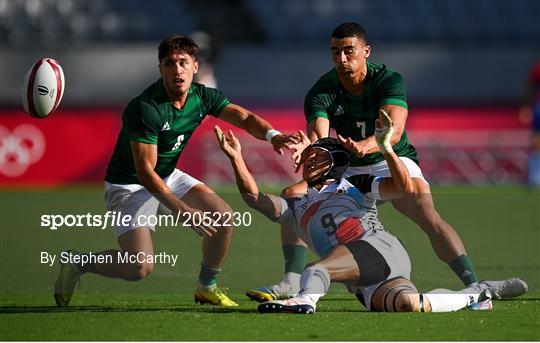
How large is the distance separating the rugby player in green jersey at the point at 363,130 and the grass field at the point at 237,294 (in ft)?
1.05

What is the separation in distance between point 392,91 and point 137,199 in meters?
1.95

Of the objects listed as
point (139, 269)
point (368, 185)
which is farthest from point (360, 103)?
point (139, 269)

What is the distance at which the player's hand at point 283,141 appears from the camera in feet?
25.4

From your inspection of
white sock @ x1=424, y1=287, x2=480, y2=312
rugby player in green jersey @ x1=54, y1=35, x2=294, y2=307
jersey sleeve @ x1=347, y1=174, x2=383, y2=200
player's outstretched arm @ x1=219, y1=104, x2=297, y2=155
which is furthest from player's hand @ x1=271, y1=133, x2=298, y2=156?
white sock @ x1=424, y1=287, x2=480, y2=312

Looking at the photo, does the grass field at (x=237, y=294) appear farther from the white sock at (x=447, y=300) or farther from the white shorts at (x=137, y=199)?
the white shorts at (x=137, y=199)

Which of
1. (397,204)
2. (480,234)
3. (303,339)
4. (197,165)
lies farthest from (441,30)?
(303,339)

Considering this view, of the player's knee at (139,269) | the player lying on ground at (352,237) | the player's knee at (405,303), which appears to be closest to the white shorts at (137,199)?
the player's knee at (139,269)

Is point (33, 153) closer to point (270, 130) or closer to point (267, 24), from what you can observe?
point (267, 24)

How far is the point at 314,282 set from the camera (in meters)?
7.00

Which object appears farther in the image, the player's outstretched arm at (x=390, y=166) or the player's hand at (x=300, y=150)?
the player's hand at (x=300, y=150)

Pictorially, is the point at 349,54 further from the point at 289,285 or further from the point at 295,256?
the point at 289,285

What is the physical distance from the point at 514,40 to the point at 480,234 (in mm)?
11605

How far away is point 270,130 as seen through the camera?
8.14 m

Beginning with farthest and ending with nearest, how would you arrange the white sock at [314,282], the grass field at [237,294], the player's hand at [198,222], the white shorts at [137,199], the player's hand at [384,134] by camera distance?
the white shorts at [137,199] < the player's hand at [198,222] < the white sock at [314,282] < the player's hand at [384,134] < the grass field at [237,294]
